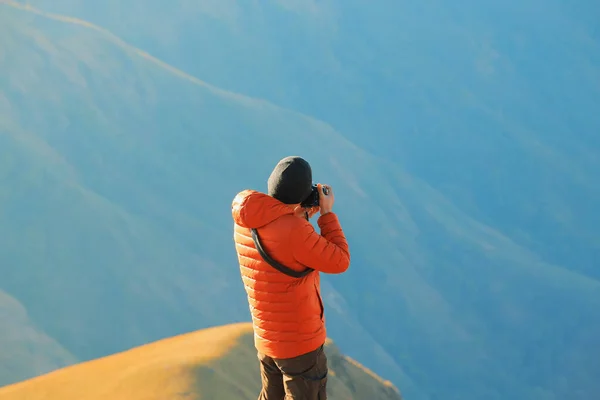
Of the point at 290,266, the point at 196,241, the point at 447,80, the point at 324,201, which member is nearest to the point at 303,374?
the point at 290,266

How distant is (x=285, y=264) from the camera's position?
2129mm

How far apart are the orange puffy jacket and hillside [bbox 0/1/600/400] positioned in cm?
784

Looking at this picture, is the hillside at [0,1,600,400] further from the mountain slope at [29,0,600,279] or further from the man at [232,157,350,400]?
the man at [232,157,350,400]

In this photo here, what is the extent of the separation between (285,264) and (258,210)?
0.65 ft

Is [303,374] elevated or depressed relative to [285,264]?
depressed

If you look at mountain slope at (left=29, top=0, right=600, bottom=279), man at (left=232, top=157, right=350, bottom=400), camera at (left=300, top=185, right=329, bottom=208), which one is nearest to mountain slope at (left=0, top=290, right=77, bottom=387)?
mountain slope at (left=29, top=0, right=600, bottom=279)

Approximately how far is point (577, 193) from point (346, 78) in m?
6.10

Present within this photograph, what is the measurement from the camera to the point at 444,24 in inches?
664

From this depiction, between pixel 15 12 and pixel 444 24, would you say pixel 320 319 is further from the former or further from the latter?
pixel 444 24

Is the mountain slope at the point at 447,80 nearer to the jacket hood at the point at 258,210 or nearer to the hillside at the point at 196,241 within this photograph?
the hillside at the point at 196,241

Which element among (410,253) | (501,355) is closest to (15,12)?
(410,253)

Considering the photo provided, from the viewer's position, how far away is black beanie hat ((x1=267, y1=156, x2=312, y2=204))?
214cm

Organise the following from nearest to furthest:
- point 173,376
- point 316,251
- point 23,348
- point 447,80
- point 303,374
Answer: point 316,251
point 303,374
point 173,376
point 23,348
point 447,80

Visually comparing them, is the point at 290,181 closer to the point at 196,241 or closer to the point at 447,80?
the point at 196,241
